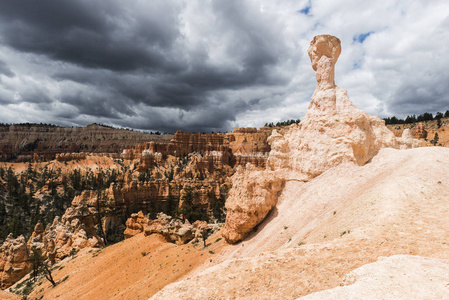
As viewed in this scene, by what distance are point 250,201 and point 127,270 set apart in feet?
37.6

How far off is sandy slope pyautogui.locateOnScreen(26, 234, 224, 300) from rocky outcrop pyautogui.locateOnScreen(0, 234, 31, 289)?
324 inches

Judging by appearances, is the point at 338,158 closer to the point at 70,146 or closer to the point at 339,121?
the point at 339,121

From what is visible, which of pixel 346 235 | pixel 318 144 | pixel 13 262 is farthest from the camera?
pixel 13 262

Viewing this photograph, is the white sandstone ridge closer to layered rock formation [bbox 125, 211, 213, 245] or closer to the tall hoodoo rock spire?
the tall hoodoo rock spire

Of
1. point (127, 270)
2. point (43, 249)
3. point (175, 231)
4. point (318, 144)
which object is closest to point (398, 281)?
point (318, 144)

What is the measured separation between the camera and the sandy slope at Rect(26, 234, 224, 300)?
48.5 ft

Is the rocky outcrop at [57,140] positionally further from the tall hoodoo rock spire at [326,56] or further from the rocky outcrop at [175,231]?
the tall hoodoo rock spire at [326,56]

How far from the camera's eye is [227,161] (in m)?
95.4

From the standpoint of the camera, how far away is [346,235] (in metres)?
6.84

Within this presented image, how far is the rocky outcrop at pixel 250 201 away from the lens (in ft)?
45.5

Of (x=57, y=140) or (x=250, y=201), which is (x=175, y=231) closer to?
(x=250, y=201)

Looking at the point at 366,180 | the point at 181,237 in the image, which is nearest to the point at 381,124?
the point at 366,180

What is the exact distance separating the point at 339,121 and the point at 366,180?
3777mm

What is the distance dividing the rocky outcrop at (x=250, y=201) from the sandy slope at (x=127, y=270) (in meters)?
2.54
